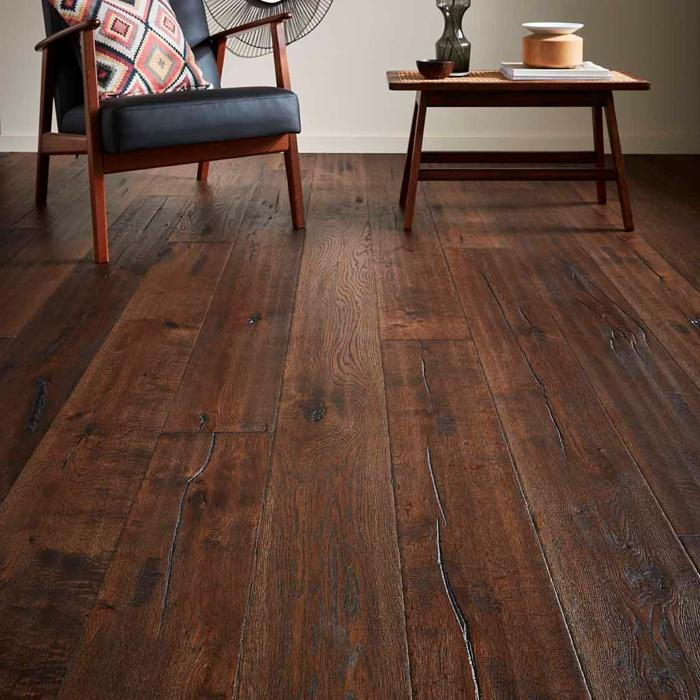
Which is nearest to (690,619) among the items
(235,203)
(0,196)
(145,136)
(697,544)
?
(697,544)

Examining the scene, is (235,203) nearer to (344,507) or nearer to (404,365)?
(404,365)

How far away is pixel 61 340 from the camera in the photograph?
211 centimetres

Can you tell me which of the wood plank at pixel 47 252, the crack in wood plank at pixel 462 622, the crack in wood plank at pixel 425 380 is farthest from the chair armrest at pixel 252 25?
the crack in wood plank at pixel 462 622

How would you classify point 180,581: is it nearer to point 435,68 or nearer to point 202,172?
point 435,68

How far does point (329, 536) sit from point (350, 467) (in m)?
0.21

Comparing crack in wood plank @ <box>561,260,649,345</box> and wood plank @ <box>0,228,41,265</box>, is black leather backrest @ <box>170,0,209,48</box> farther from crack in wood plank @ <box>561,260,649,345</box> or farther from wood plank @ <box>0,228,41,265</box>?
crack in wood plank @ <box>561,260,649,345</box>

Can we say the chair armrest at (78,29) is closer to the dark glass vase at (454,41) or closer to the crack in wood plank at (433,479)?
the dark glass vase at (454,41)

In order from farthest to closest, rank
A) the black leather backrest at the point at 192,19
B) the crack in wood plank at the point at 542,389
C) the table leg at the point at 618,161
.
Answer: the black leather backrest at the point at 192,19
the table leg at the point at 618,161
the crack in wood plank at the point at 542,389

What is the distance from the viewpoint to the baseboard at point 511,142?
4.37 m

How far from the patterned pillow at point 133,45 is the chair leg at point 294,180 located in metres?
0.49

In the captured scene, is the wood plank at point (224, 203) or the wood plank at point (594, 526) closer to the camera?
the wood plank at point (594, 526)

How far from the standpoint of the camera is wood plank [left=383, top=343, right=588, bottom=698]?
1101mm

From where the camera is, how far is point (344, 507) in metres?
1.43

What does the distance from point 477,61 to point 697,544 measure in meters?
3.25
